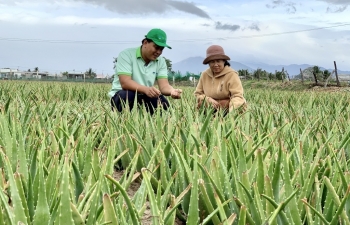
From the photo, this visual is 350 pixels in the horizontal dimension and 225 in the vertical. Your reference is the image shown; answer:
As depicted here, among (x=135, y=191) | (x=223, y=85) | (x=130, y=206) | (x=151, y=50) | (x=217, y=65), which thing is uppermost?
(x=151, y=50)

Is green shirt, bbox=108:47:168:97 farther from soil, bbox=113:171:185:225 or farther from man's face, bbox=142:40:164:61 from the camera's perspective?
soil, bbox=113:171:185:225

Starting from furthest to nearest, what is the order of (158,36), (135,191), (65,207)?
(158,36) < (135,191) < (65,207)

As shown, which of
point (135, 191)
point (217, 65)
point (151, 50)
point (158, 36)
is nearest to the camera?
point (135, 191)

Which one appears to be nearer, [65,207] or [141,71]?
[65,207]

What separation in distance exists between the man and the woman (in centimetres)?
35

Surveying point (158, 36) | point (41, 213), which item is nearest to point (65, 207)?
point (41, 213)

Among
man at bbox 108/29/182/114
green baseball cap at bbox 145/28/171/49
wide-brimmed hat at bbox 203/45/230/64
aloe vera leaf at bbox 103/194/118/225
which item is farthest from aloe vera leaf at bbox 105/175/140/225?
wide-brimmed hat at bbox 203/45/230/64

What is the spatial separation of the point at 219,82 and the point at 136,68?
72cm

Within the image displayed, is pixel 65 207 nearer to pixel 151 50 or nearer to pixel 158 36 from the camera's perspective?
pixel 158 36

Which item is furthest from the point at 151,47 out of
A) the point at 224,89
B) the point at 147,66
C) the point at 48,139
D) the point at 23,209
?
the point at 23,209

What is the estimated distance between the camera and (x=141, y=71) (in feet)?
12.3

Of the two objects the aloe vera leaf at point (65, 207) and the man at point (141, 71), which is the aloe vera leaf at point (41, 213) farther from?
the man at point (141, 71)

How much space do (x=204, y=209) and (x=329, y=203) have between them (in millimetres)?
347

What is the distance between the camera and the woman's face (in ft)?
12.0
